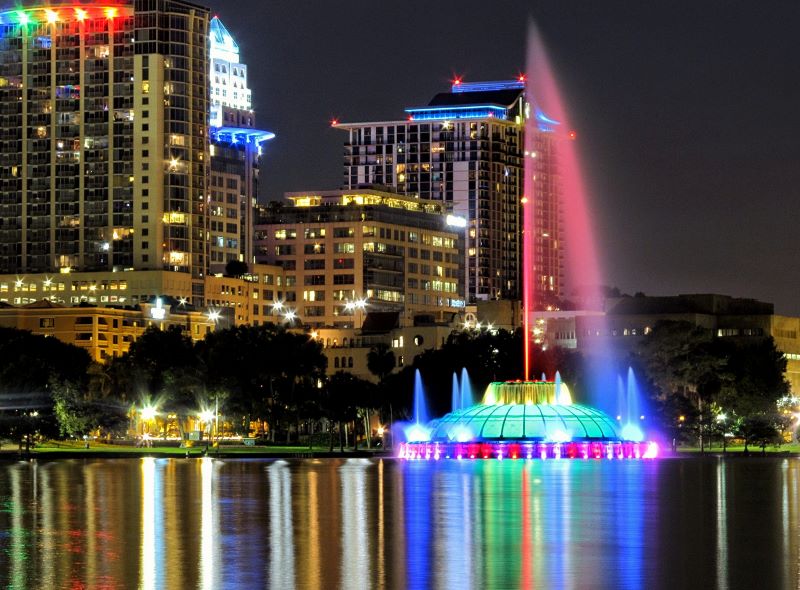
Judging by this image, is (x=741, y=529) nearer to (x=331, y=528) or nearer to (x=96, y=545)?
(x=331, y=528)

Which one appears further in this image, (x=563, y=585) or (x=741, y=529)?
(x=741, y=529)

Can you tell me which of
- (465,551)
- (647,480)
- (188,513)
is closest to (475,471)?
(647,480)

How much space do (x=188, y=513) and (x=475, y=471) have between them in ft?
155

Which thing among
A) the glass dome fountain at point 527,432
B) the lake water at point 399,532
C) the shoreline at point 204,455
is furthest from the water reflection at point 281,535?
the shoreline at point 204,455

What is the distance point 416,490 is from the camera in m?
89.9

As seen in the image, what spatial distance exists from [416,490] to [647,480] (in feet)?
64.2

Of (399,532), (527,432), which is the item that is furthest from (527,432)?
(399,532)

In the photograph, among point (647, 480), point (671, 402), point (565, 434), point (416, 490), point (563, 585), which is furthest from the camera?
point (671, 402)

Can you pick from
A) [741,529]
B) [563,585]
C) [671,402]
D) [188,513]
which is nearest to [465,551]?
[563,585]

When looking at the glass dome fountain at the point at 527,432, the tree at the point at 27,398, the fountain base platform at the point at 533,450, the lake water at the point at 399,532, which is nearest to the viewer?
the lake water at the point at 399,532

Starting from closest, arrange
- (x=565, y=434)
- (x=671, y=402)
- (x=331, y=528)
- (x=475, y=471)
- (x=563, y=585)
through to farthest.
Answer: (x=563, y=585) → (x=331, y=528) → (x=475, y=471) → (x=565, y=434) → (x=671, y=402)

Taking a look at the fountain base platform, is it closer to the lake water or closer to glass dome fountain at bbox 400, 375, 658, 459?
glass dome fountain at bbox 400, 375, 658, 459

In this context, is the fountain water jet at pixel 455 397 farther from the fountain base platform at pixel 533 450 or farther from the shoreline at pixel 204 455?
the fountain base platform at pixel 533 450

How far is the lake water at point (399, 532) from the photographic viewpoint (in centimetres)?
4900
